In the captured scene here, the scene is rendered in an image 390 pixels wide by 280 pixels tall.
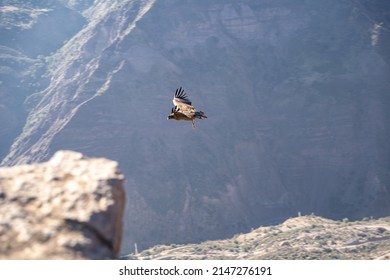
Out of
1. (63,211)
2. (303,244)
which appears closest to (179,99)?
(63,211)

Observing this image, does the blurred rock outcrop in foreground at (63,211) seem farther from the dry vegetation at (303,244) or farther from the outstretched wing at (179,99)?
the dry vegetation at (303,244)

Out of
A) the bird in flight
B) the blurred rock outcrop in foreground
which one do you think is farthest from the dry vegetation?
the blurred rock outcrop in foreground

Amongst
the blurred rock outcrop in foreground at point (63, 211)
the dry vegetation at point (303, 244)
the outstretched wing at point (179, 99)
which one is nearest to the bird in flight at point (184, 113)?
the outstretched wing at point (179, 99)

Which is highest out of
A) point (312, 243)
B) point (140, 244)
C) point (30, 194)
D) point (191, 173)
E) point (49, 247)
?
point (191, 173)

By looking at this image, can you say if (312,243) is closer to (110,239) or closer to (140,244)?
(140,244)
